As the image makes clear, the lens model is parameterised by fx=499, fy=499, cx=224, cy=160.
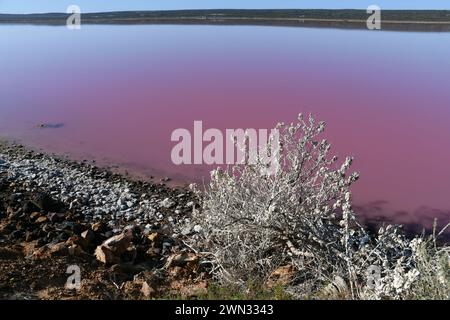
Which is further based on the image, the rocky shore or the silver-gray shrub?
the rocky shore

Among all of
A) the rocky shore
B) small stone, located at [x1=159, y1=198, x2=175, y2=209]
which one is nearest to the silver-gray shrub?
the rocky shore

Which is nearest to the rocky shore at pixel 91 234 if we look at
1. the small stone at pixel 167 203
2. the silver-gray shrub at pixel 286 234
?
the small stone at pixel 167 203

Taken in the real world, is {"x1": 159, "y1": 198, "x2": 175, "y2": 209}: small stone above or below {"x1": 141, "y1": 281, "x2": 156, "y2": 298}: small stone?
above

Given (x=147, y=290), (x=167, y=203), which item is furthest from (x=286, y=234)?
(x=167, y=203)

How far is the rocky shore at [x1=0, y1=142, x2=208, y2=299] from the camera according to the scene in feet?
14.2

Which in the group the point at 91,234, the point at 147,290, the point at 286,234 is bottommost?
the point at 147,290

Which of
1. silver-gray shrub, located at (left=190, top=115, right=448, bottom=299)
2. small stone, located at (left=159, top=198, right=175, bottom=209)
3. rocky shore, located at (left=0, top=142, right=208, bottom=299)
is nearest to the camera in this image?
silver-gray shrub, located at (left=190, top=115, right=448, bottom=299)

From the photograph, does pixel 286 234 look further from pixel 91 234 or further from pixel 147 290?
pixel 91 234

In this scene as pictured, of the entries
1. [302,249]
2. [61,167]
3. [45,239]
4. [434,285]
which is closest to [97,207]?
[45,239]

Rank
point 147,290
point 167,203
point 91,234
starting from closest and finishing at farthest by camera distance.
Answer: point 147,290, point 91,234, point 167,203

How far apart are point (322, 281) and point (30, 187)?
4.39m

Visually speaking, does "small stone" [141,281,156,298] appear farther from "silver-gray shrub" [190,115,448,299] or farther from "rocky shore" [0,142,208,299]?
"silver-gray shrub" [190,115,448,299]

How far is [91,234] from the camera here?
208 inches
